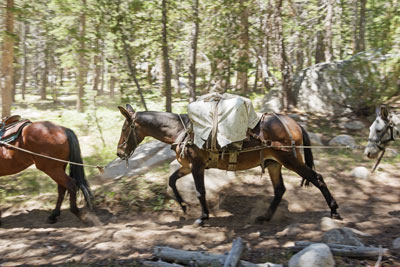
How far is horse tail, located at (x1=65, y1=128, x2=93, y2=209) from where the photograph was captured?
20.0ft

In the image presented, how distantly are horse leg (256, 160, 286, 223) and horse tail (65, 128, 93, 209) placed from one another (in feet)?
10.8

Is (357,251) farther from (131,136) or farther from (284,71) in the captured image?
(284,71)

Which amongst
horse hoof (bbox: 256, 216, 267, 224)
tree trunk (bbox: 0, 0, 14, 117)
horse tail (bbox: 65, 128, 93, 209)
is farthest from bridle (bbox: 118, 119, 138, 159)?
tree trunk (bbox: 0, 0, 14, 117)

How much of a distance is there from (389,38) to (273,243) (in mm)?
8357

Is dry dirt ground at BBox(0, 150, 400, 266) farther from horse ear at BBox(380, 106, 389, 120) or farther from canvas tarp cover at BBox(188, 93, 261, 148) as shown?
horse ear at BBox(380, 106, 389, 120)

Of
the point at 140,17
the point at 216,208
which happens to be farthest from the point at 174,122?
the point at 140,17

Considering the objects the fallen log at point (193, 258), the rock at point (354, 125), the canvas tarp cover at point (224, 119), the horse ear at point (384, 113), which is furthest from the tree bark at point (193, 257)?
the rock at point (354, 125)

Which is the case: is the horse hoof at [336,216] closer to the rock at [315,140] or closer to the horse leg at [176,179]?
the horse leg at [176,179]

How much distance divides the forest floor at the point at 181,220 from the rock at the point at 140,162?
0.83 ft

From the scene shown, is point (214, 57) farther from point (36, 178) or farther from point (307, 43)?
point (307, 43)

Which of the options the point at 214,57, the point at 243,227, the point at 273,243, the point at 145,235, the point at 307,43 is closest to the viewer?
the point at 273,243

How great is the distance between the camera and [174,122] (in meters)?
5.89

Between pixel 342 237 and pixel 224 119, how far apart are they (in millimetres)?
2461

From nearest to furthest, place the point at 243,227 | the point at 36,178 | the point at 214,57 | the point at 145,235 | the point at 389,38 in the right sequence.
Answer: the point at 145,235, the point at 243,227, the point at 36,178, the point at 389,38, the point at 214,57
